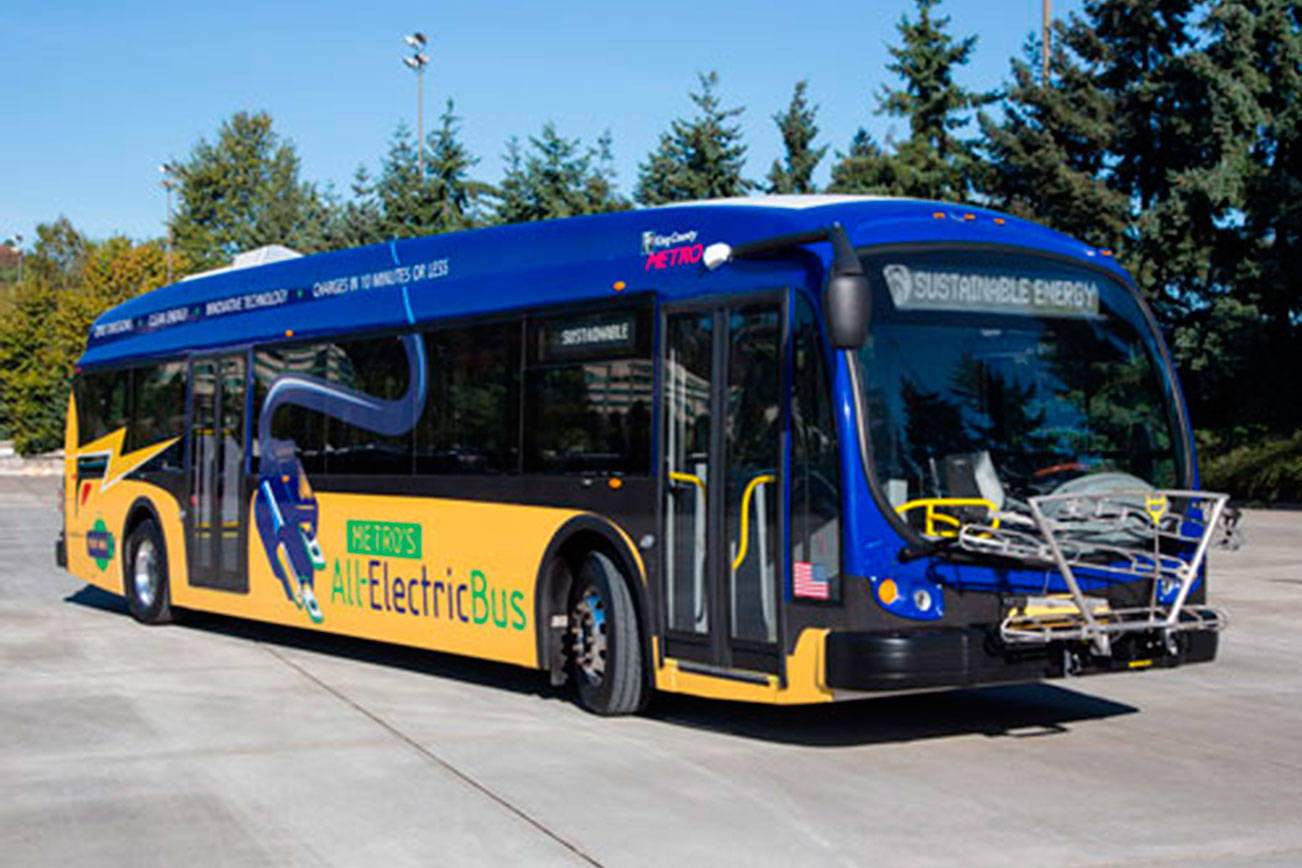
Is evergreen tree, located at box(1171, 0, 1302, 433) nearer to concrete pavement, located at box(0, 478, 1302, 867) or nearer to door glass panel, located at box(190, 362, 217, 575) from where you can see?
concrete pavement, located at box(0, 478, 1302, 867)

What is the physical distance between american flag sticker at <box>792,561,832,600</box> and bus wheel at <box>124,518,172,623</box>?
29.7 feet

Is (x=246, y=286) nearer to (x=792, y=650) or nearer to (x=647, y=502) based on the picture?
(x=647, y=502)

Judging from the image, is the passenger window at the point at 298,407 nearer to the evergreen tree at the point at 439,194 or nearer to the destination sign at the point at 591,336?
the destination sign at the point at 591,336

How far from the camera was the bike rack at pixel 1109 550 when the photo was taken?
827 cm

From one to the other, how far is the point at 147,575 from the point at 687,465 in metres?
8.78

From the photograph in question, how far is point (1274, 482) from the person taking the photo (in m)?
36.3

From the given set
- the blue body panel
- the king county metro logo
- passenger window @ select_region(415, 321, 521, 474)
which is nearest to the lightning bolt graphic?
the king county metro logo

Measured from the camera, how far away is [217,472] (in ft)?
48.9

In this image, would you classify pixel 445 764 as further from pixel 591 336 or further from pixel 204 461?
pixel 204 461

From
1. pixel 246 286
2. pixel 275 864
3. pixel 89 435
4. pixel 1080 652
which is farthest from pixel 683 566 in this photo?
pixel 89 435

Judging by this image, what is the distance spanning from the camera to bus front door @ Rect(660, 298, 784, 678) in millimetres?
8844

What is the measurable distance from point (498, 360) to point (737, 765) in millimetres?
3852

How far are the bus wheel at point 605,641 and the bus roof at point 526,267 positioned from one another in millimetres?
1749

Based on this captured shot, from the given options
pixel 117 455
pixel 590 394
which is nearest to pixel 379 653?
pixel 590 394
